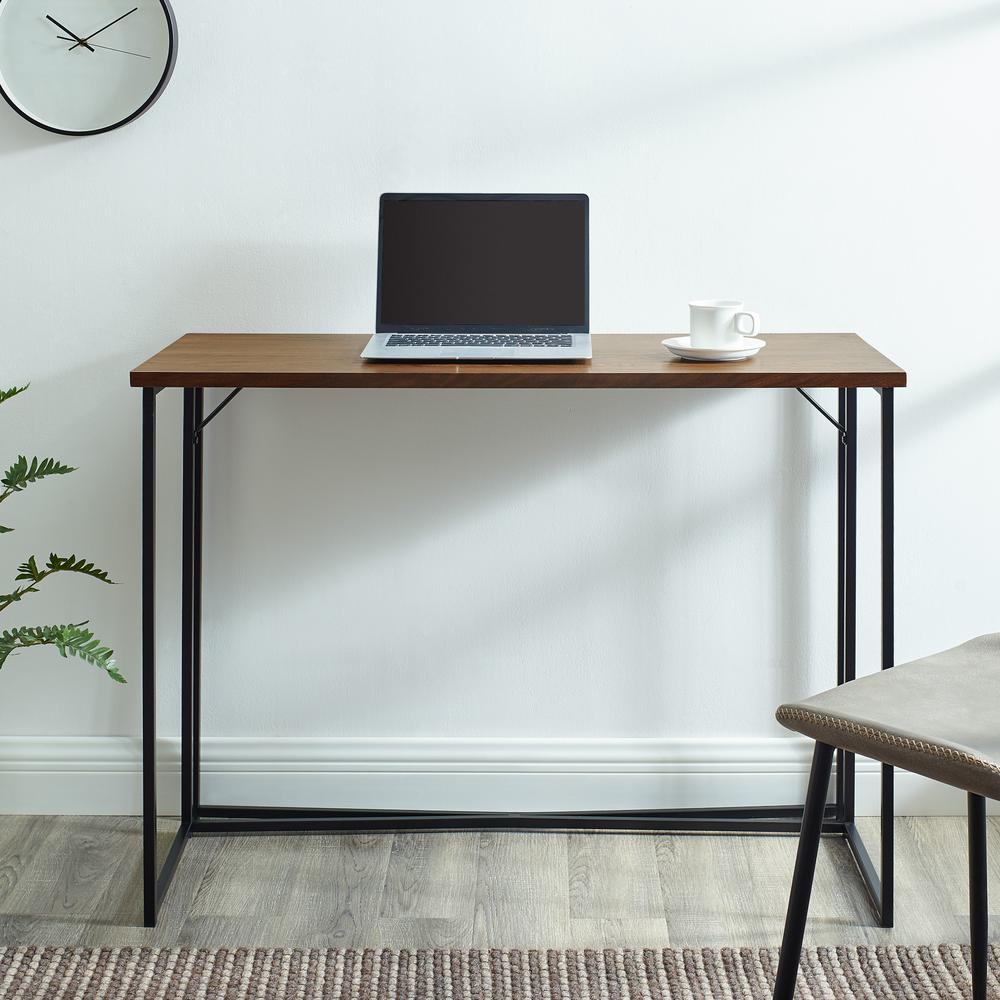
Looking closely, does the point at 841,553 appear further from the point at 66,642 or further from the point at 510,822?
the point at 66,642

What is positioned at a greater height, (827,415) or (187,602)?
(827,415)

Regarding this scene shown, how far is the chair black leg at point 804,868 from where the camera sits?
Answer: 1.32m

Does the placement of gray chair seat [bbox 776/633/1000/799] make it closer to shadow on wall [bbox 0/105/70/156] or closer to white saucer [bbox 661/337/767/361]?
white saucer [bbox 661/337/767/361]

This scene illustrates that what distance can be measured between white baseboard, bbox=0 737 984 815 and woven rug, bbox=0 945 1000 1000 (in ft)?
1.41

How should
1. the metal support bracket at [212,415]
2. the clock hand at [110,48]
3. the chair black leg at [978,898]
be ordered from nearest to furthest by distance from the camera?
1. the chair black leg at [978,898]
2. the metal support bracket at [212,415]
3. the clock hand at [110,48]

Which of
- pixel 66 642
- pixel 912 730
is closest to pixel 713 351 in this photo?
pixel 912 730

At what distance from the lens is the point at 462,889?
1.87 m

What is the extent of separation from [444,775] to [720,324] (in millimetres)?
972

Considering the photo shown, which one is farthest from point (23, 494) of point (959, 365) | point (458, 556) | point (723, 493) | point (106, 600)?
point (959, 365)

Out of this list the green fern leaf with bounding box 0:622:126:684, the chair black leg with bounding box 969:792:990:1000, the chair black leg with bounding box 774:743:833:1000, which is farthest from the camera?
the green fern leaf with bounding box 0:622:126:684

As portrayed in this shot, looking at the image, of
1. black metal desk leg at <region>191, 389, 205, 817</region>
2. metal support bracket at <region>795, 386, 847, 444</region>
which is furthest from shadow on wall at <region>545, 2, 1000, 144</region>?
black metal desk leg at <region>191, 389, 205, 817</region>

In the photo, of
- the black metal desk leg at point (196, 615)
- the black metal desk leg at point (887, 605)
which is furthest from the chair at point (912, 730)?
the black metal desk leg at point (196, 615)

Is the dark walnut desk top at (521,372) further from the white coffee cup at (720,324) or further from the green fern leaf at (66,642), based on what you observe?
the green fern leaf at (66,642)

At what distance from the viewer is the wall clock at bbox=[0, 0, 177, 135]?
6.19 ft
